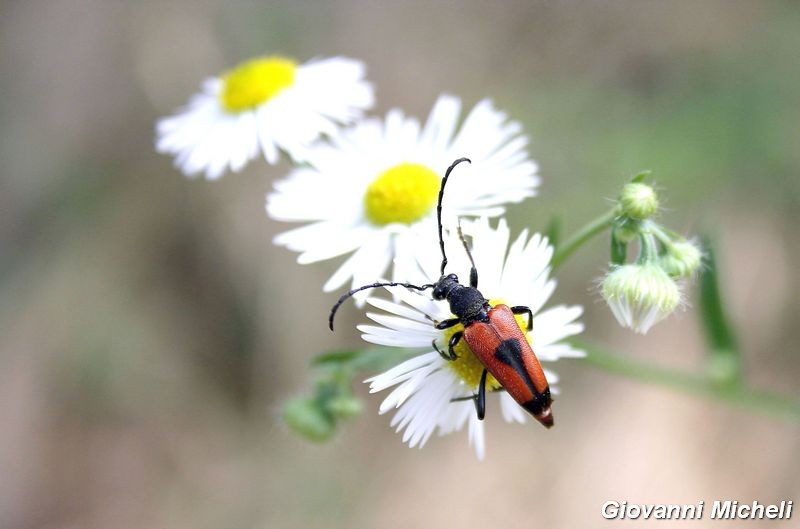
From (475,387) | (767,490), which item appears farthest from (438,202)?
(767,490)

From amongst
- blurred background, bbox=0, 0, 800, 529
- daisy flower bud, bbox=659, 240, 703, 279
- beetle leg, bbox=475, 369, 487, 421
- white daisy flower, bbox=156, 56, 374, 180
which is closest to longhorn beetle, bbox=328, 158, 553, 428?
beetle leg, bbox=475, 369, 487, 421

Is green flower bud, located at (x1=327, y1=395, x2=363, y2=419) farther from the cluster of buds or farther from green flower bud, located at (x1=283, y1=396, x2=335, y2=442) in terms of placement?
the cluster of buds

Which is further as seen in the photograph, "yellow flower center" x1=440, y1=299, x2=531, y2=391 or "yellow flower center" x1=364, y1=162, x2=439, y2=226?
"yellow flower center" x1=364, y1=162, x2=439, y2=226

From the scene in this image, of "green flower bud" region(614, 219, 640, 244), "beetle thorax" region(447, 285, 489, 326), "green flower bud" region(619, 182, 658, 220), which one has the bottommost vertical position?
"beetle thorax" region(447, 285, 489, 326)

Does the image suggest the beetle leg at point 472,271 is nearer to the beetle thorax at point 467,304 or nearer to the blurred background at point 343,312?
the beetle thorax at point 467,304

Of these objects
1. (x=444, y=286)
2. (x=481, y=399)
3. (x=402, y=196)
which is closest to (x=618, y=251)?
(x=444, y=286)

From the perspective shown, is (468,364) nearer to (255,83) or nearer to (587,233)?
(587,233)
